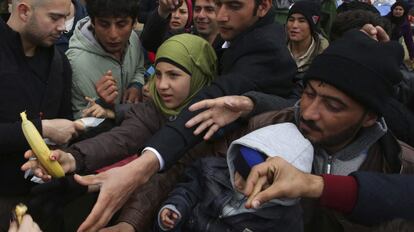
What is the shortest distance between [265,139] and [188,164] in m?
0.68

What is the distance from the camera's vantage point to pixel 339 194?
4.73 ft

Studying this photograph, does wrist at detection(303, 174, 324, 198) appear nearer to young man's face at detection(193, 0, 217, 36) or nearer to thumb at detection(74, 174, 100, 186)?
thumb at detection(74, 174, 100, 186)

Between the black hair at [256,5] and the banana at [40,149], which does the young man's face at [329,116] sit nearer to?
the black hair at [256,5]

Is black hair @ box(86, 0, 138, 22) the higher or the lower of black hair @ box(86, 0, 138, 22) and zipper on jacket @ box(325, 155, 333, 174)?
the higher

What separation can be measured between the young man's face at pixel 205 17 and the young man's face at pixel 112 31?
70 centimetres

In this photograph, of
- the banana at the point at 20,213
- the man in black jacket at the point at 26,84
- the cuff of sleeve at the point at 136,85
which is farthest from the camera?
the cuff of sleeve at the point at 136,85

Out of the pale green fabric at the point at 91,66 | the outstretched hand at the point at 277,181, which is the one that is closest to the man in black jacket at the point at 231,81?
the outstretched hand at the point at 277,181

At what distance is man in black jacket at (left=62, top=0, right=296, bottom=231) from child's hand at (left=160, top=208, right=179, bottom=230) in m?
0.16

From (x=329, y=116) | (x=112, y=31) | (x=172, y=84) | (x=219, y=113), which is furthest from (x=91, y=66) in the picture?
(x=329, y=116)

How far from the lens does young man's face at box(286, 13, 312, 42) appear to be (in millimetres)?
4789

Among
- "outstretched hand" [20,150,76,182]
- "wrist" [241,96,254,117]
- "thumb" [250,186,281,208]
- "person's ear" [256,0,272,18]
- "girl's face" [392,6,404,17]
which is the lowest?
"girl's face" [392,6,404,17]

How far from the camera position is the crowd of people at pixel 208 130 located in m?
1.50

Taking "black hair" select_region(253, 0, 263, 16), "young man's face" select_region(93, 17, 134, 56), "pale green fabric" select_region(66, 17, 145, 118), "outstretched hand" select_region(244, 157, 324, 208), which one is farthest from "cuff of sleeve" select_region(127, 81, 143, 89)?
"outstretched hand" select_region(244, 157, 324, 208)

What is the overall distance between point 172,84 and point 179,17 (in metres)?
1.51
